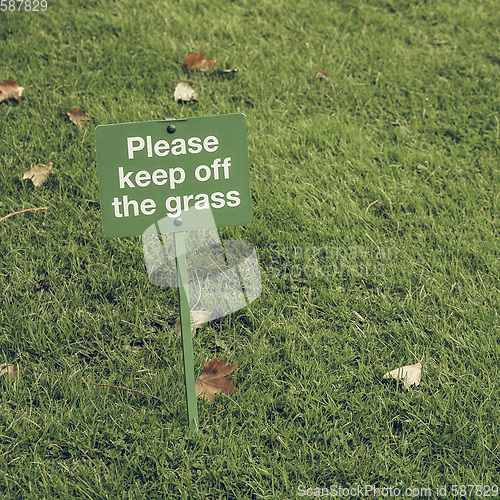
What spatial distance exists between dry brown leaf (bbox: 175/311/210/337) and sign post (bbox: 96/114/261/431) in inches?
16.9

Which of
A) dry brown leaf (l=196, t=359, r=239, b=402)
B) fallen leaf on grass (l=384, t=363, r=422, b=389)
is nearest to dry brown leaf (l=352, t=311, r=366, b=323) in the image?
fallen leaf on grass (l=384, t=363, r=422, b=389)

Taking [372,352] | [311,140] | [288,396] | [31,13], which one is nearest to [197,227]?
[288,396]

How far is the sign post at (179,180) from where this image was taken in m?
1.84

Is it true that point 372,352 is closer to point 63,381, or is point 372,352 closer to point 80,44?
point 63,381

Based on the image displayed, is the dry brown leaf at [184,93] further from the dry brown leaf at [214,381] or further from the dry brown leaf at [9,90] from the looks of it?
the dry brown leaf at [214,381]

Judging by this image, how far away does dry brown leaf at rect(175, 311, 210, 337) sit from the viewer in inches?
93.4

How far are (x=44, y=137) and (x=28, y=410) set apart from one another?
1679 mm

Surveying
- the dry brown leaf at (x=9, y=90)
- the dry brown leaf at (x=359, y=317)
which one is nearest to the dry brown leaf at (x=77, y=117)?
the dry brown leaf at (x=9, y=90)

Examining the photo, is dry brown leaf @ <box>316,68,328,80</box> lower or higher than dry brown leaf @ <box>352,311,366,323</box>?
higher

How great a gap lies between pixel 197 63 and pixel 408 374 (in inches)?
96.3

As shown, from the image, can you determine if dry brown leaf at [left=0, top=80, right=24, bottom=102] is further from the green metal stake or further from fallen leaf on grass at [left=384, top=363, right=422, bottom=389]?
fallen leaf on grass at [left=384, top=363, right=422, bottom=389]

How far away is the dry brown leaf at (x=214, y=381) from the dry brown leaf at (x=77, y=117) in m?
1.79

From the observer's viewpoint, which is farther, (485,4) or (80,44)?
(485,4)

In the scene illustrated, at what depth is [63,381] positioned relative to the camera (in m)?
2.13
